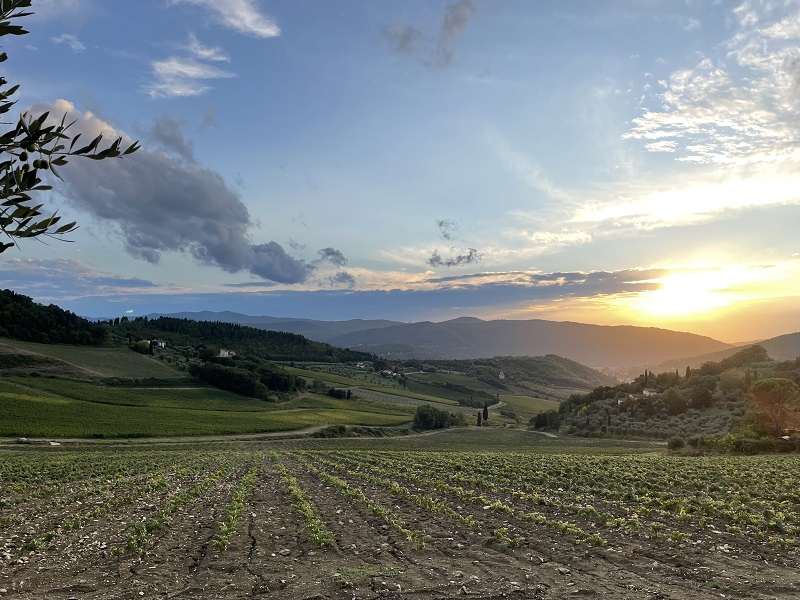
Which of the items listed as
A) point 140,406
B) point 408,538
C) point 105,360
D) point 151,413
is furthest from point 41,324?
point 408,538

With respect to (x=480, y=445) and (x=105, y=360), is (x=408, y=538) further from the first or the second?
(x=105, y=360)

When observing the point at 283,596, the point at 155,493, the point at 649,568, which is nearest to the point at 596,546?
the point at 649,568

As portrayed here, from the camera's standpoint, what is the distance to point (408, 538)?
54.4 ft

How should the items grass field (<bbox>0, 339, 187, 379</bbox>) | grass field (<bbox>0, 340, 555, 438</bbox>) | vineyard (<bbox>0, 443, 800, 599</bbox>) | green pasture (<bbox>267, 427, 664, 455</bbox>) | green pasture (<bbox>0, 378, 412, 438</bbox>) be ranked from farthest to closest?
grass field (<bbox>0, 339, 187, 379</bbox>) < grass field (<bbox>0, 340, 555, 438</bbox>) < green pasture (<bbox>0, 378, 412, 438</bbox>) < green pasture (<bbox>267, 427, 664, 455</bbox>) < vineyard (<bbox>0, 443, 800, 599</bbox>)

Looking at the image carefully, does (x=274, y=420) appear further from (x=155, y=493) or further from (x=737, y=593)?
(x=737, y=593)

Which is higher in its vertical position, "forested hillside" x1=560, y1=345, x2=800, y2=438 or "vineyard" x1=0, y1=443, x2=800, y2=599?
"vineyard" x1=0, y1=443, x2=800, y2=599

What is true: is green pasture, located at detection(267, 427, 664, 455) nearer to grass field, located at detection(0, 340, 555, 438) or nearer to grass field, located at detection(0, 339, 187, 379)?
grass field, located at detection(0, 340, 555, 438)

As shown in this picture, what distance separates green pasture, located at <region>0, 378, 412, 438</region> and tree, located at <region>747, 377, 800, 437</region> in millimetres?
75371

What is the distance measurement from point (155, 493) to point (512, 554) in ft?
65.3

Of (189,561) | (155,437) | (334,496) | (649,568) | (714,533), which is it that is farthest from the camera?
(155,437)

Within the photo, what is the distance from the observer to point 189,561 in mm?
14680

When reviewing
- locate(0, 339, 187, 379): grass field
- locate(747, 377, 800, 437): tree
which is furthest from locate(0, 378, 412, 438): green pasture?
locate(747, 377, 800, 437): tree

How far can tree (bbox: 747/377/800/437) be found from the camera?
219 feet

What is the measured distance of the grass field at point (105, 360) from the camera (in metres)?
136
